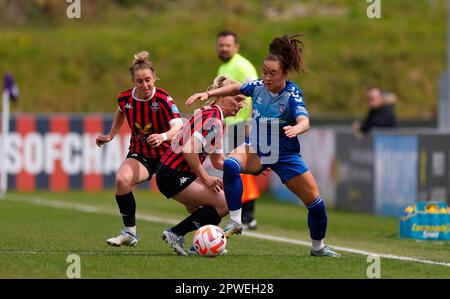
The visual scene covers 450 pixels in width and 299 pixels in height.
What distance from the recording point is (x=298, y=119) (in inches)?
369

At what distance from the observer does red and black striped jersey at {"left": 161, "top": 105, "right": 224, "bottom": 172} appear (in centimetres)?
970

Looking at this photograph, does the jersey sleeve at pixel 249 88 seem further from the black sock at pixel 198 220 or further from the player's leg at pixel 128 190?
the player's leg at pixel 128 190

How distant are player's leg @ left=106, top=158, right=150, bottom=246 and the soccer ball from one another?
0.95 meters

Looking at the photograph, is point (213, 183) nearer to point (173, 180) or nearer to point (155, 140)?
point (173, 180)

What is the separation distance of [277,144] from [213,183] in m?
0.67

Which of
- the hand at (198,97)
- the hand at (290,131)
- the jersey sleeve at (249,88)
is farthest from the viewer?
the jersey sleeve at (249,88)

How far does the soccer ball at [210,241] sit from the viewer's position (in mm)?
9461

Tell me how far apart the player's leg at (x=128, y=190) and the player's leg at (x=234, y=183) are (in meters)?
0.98

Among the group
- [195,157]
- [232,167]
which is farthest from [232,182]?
[195,157]

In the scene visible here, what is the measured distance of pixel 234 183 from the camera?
31.3 ft

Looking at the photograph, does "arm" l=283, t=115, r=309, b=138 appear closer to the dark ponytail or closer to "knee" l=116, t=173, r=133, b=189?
the dark ponytail

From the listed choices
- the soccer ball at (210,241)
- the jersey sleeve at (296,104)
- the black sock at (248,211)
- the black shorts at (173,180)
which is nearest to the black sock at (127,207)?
the black shorts at (173,180)

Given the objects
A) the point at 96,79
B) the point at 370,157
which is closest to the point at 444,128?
the point at 370,157

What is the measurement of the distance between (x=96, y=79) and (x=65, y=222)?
21.3 m
